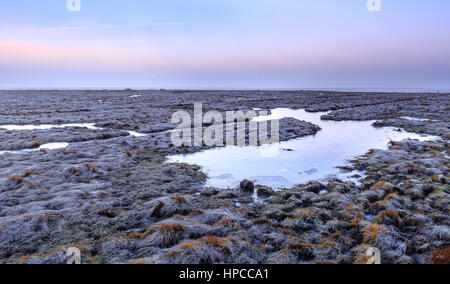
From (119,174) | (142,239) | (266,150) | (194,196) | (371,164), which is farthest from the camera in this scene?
(266,150)

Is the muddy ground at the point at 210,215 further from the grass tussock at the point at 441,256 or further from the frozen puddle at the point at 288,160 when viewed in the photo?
the frozen puddle at the point at 288,160

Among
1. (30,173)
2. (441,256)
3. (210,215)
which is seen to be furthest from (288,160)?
(30,173)

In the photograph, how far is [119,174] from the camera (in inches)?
498

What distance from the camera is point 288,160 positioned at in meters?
15.4

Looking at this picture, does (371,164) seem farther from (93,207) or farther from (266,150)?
(93,207)

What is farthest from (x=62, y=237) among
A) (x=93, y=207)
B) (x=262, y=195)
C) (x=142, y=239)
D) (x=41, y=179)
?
(x=262, y=195)

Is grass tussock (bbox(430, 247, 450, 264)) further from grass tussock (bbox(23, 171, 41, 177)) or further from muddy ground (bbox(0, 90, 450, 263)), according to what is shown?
grass tussock (bbox(23, 171, 41, 177))

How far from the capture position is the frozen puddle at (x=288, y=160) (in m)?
12.3

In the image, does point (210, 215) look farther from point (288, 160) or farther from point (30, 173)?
point (30, 173)

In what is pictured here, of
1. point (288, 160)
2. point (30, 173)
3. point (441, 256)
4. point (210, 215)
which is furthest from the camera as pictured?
point (288, 160)

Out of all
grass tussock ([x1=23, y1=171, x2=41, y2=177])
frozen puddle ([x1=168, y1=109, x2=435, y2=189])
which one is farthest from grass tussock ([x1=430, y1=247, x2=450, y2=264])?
grass tussock ([x1=23, y1=171, x2=41, y2=177])

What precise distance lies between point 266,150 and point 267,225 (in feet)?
35.7

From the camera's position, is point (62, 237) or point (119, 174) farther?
point (119, 174)

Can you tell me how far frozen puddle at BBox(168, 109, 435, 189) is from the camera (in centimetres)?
1234
